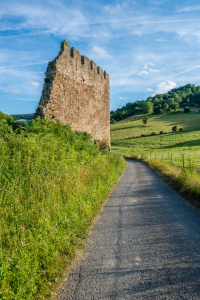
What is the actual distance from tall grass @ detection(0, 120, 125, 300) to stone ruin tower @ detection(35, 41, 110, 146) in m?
4.49

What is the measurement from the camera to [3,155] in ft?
15.7

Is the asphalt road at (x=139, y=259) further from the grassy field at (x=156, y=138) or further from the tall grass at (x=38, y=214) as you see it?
the grassy field at (x=156, y=138)

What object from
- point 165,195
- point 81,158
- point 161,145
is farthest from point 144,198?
point 161,145

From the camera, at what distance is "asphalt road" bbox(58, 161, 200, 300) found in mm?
2687

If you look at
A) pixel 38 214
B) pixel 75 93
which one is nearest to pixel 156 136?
pixel 75 93

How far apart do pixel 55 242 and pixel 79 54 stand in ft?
41.3

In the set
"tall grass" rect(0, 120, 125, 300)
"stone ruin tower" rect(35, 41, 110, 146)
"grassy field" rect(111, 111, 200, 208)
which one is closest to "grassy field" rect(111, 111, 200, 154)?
"grassy field" rect(111, 111, 200, 208)

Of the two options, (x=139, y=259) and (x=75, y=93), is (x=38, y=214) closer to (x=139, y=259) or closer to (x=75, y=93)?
(x=139, y=259)

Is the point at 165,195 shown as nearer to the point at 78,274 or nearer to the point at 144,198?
the point at 144,198

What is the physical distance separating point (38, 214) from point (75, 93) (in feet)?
34.7

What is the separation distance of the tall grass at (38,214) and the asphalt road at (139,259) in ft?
1.18

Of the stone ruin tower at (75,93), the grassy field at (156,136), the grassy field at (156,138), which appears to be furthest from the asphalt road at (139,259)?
the grassy field at (156,136)

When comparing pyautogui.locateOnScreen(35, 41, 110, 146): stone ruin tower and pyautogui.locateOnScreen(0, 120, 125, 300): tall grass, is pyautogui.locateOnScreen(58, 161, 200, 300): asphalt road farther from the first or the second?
pyautogui.locateOnScreen(35, 41, 110, 146): stone ruin tower

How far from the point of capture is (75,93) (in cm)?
1293
